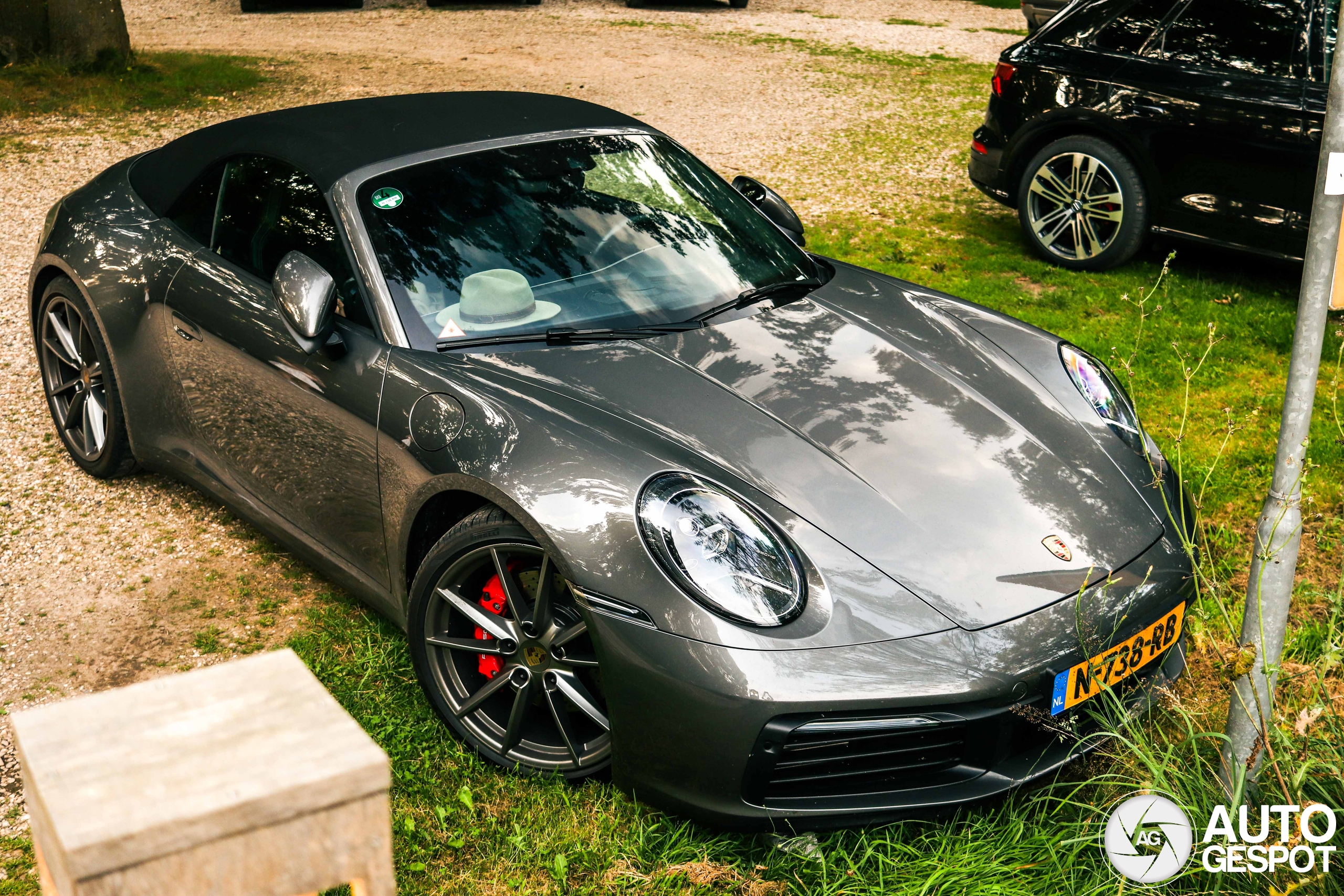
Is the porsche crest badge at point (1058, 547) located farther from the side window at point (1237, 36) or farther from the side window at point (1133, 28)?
the side window at point (1133, 28)

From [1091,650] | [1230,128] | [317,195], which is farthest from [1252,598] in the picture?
[1230,128]

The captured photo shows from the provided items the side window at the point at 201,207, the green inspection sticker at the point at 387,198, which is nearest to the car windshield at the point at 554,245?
the green inspection sticker at the point at 387,198

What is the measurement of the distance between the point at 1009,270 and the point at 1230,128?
1347mm

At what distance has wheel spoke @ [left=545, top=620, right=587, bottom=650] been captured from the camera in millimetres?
2682

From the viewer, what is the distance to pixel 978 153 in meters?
7.08

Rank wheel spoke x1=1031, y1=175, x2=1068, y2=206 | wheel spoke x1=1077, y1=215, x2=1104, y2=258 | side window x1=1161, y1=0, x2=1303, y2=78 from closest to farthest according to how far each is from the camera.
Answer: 1. side window x1=1161, y1=0, x2=1303, y2=78
2. wheel spoke x1=1077, y1=215, x2=1104, y2=258
3. wheel spoke x1=1031, y1=175, x2=1068, y2=206

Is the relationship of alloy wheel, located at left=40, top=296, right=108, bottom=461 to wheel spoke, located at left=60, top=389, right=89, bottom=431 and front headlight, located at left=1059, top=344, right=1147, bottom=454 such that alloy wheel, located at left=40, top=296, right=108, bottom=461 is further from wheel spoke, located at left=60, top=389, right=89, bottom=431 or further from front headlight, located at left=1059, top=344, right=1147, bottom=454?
front headlight, located at left=1059, top=344, right=1147, bottom=454

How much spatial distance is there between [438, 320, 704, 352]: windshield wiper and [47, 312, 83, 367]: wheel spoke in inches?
80.6

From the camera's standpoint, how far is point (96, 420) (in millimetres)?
4398

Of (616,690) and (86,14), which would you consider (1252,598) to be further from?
(86,14)

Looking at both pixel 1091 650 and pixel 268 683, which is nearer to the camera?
pixel 268 683

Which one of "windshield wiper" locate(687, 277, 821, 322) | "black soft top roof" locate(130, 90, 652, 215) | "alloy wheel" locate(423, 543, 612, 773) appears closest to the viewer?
"alloy wheel" locate(423, 543, 612, 773)

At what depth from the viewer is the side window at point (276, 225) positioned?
10.9ft

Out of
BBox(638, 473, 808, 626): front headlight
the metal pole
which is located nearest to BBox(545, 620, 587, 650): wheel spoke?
BBox(638, 473, 808, 626): front headlight
